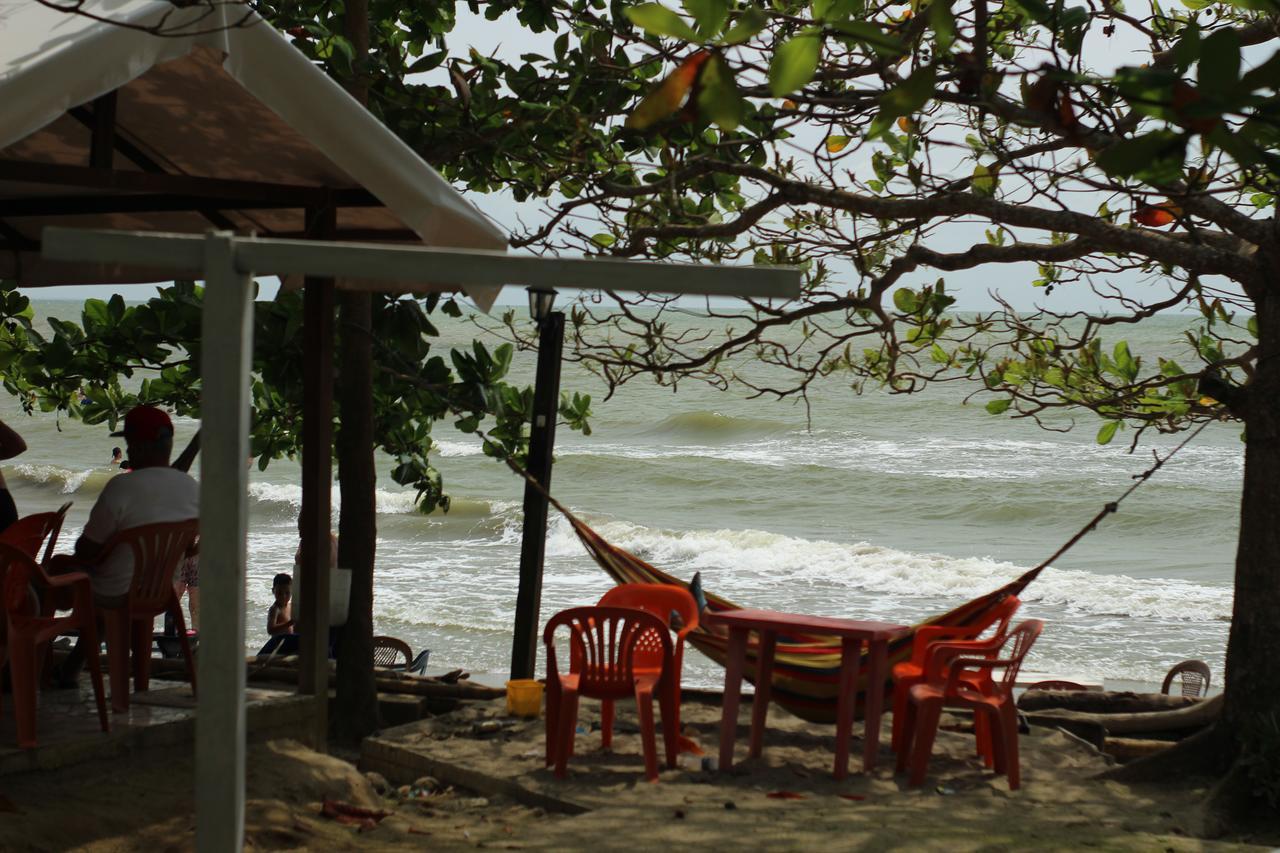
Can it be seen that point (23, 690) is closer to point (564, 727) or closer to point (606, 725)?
point (564, 727)

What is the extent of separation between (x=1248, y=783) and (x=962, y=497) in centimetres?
1650

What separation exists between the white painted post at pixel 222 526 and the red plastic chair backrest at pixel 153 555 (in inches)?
94.5

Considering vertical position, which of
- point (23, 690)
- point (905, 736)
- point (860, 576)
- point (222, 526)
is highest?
point (222, 526)

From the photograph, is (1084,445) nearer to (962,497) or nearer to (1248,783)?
(962,497)

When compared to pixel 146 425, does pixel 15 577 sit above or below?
below

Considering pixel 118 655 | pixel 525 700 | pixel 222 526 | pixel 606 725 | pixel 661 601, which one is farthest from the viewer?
pixel 525 700

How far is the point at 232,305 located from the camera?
1629 millimetres

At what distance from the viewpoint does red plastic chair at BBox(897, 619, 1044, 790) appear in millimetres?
4695

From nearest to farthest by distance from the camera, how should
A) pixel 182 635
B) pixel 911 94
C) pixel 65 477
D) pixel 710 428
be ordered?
pixel 911 94
pixel 182 635
pixel 65 477
pixel 710 428

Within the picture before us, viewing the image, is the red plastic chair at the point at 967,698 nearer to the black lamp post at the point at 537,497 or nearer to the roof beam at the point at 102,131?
the black lamp post at the point at 537,497

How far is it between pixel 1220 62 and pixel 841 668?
3877 millimetres

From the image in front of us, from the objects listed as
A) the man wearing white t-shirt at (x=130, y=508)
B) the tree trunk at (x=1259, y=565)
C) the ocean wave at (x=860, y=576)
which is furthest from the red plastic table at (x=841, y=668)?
the ocean wave at (x=860, y=576)

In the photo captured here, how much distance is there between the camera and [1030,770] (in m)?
4.96

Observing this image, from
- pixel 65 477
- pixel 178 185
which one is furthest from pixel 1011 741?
pixel 65 477
